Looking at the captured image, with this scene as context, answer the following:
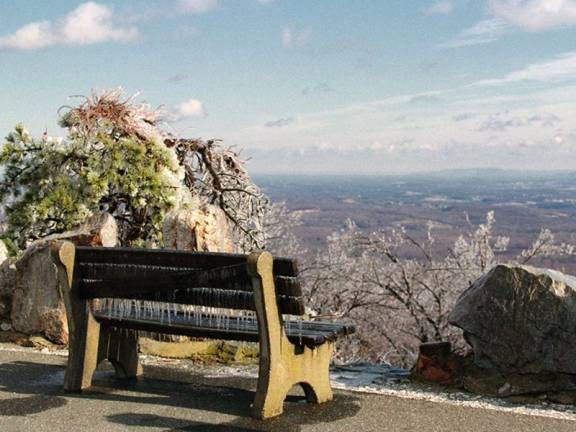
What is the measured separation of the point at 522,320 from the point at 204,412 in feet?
8.85

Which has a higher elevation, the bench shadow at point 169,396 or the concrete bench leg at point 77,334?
the concrete bench leg at point 77,334

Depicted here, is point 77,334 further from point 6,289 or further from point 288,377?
point 6,289

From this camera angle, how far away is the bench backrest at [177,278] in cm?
578

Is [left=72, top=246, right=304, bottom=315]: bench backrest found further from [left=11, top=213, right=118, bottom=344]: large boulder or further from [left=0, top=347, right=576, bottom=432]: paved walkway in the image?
[left=11, top=213, right=118, bottom=344]: large boulder

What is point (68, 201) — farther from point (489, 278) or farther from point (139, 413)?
point (489, 278)

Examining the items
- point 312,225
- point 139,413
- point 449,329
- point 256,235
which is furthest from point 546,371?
point 312,225

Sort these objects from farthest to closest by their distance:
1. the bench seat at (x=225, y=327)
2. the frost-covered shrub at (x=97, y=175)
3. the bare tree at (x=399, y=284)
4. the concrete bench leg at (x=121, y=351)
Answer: the bare tree at (x=399, y=284)
the frost-covered shrub at (x=97, y=175)
the concrete bench leg at (x=121, y=351)
the bench seat at (x=225, y=327)

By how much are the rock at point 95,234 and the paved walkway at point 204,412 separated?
2.03 metres

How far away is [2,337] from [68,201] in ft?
6.71

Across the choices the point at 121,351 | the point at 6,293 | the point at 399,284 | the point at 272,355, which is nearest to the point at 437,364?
the point at 272,355

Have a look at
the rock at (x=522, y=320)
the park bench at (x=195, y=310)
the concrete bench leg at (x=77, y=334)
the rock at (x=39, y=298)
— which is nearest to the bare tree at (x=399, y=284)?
the rock at (x=522, y=320)

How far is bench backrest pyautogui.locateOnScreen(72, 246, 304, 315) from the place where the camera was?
578 centimetres

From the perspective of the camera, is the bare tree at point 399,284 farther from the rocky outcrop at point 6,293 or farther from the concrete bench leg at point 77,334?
the concrete bench leg at point 77,334

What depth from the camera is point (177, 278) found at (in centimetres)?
604
